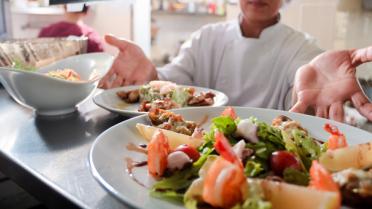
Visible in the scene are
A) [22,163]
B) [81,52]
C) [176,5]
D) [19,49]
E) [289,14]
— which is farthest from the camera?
[176,5]

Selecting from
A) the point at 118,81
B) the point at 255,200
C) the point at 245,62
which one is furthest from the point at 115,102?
the point at 245,62

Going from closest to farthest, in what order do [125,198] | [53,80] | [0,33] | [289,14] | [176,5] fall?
[125,198]
[53,80]
[289,14]
[0,33]
[176,5]

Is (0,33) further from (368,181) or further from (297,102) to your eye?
(368,181)

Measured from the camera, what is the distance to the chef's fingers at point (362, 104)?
0.85 m

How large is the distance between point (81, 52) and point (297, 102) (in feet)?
2.40

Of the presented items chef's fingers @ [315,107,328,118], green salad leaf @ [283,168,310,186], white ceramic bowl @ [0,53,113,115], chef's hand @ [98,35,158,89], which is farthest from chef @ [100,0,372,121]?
green salad leaf @ [283,168,310,186]

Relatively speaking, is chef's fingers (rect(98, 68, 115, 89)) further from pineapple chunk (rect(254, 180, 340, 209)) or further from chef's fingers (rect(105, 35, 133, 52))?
pineapple chunk (rect(254, 180, 340, 209))

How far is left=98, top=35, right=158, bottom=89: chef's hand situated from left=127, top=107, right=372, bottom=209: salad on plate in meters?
0.52

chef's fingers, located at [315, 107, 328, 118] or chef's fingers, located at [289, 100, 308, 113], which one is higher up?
chef's fingers, located at [289, 100, 308, 113]

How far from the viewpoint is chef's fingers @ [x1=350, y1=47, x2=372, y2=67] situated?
891 millimetres

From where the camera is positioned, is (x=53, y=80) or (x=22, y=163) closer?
(x=22, y=163)

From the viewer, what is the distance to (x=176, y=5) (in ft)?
12.8

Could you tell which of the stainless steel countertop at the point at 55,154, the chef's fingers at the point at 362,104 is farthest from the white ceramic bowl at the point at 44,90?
the chef's fingers at the point at 362,104

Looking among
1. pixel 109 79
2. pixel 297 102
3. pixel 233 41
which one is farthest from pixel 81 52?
pixel 297 102
